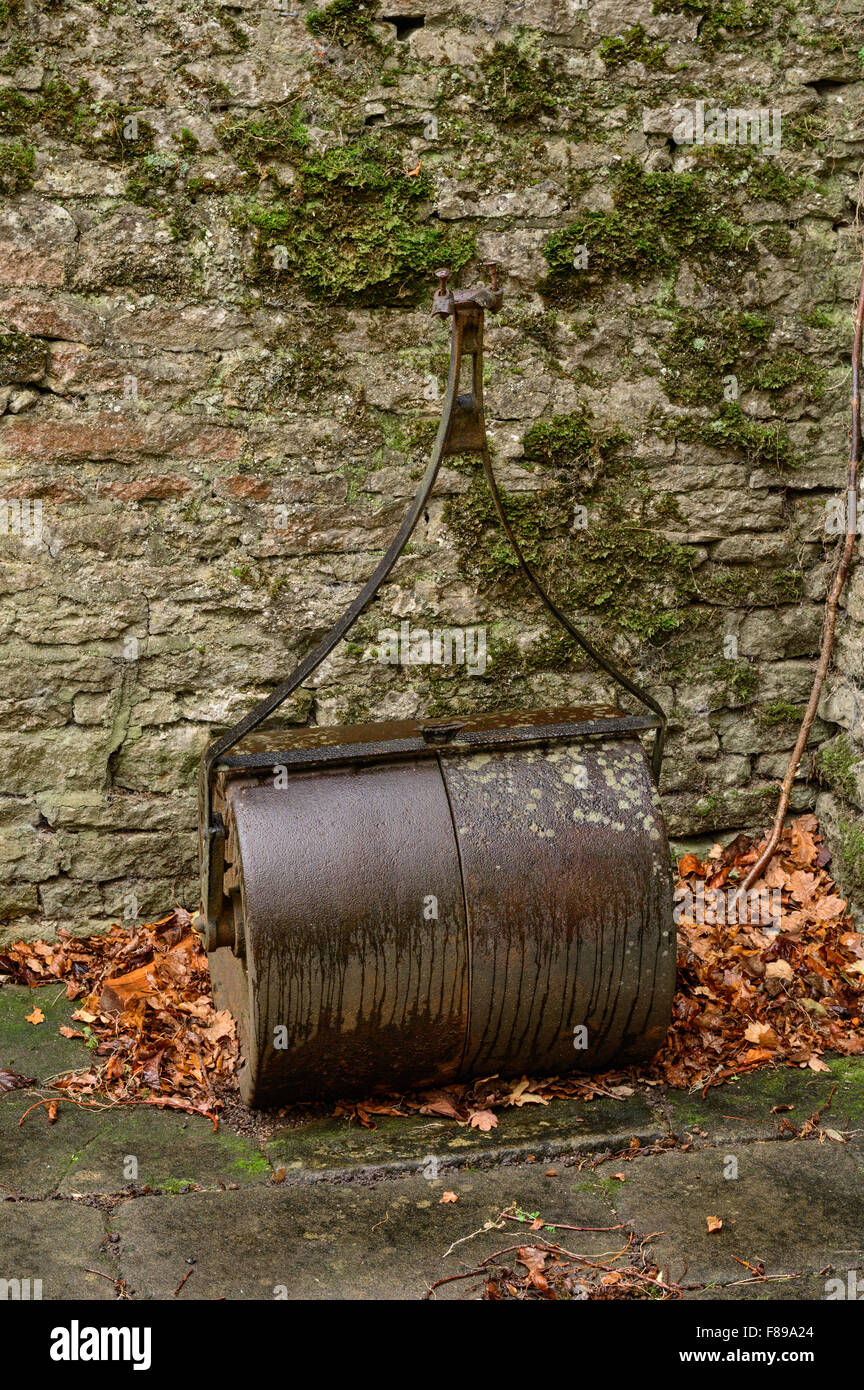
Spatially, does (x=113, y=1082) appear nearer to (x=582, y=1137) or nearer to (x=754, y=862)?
(x=582, y=1137)

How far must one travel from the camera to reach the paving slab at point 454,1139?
10.5 ft

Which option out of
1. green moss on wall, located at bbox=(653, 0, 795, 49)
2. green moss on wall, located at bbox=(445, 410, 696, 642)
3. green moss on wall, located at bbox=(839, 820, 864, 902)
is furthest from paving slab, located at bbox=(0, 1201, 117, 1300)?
green moss on wall, located at bbox=(653, 0, 795, 49)

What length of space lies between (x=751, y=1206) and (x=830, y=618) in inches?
84.6

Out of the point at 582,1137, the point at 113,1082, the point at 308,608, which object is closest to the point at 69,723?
the point at 308,608

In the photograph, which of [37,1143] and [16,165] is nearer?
[37,1143]

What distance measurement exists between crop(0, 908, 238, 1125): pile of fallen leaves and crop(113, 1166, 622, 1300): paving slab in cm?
49

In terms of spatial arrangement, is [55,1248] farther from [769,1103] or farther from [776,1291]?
[769,1103]

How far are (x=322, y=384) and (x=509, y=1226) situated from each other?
8.44 ft

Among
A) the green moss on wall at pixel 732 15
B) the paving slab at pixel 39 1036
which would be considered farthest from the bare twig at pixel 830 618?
the paving slab at pixel 39 1036

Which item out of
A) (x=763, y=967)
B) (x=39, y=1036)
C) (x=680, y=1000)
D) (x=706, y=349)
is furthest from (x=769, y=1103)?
(x=706, y=349)

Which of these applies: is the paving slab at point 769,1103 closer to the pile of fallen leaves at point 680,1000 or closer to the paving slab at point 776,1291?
the pile of fallen leaves at point 680,1000

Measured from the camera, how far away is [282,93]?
12.7 ft

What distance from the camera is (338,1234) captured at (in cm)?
291

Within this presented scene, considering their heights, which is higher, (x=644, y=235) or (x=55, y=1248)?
(x=644, y=235)
